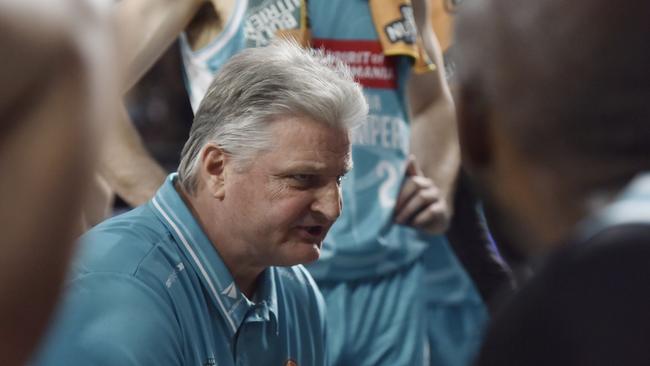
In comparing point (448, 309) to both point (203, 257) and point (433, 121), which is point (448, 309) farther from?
point (203, 257)

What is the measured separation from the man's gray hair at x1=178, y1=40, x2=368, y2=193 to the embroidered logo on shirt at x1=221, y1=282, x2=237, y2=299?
0.23 meters

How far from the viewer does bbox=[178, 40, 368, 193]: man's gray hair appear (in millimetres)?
2342

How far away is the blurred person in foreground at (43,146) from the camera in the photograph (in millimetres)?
797

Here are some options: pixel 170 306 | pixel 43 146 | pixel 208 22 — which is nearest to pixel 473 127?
pixel 43 146

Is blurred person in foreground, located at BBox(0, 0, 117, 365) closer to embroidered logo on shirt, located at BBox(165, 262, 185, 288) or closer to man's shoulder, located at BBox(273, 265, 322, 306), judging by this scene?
embroidered logo on shirt, located at BBox(165, 262, 185, 288)

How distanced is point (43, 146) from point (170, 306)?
4.10 feet

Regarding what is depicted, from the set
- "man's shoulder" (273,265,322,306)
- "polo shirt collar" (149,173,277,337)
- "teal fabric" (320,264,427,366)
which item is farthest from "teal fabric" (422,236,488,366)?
"polo shirt collar" (149,173,277,337)

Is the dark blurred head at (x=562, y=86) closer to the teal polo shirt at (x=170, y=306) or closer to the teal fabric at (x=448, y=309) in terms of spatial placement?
the teal polo shirt at (x=170, y=306)

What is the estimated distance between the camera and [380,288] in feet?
10.2

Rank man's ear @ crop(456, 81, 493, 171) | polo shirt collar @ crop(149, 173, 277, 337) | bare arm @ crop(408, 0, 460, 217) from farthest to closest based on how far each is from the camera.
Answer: bare arm @ crop(408, 0, 460, 217) < polo shirt collar @ crop(149, 173, 277, 337) < man's ear @ crop(456, 81, 493, 171)

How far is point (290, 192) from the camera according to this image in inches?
94.7

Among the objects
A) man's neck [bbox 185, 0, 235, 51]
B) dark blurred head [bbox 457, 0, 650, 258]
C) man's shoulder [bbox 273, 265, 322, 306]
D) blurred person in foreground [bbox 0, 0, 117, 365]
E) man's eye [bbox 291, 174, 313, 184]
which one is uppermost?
blurred person in foreground [bbox 0, 0, 117, 365]

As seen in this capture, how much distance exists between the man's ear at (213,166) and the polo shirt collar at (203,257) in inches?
4.0

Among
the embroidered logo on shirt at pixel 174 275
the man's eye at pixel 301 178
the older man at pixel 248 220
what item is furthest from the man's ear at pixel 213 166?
the embroidered logo on shirt at pixel 174 275
